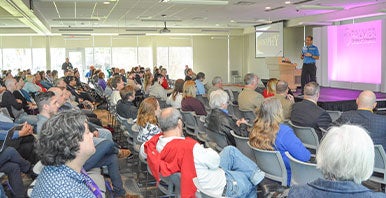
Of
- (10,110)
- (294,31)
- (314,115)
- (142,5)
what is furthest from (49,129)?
(294,31)

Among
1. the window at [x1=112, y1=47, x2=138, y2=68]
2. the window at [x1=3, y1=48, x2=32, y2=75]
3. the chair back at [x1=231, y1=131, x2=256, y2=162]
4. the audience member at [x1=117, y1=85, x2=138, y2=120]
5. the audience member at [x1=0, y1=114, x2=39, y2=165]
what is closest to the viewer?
the chair back at [x1=231, y1=131, x2=256, y2=162]

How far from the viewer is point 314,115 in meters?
4.88

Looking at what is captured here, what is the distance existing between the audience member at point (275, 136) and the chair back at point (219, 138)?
866mm

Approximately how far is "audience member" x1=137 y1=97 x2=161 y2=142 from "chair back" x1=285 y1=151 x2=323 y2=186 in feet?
5.51

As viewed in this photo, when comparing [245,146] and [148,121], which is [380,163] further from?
[148,121]

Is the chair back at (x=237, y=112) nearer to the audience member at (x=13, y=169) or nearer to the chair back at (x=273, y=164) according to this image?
the chair back at (x=273, y=164)

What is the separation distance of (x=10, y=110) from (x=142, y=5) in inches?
252

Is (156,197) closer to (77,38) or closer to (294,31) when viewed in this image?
(294,31)

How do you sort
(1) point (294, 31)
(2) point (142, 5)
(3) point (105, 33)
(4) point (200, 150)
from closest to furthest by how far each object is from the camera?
(4) point (200, 150), (2) point (142, 5), (1) point (294, 31), (3) point (105, 33)

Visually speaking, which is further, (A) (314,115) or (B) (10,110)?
(B) (10,110)

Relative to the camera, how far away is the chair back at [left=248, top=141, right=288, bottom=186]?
3295 millimetres

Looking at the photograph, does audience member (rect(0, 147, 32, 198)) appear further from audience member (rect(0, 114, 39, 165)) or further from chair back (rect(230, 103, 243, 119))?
chair back (rect(230, 103, 243, 119))

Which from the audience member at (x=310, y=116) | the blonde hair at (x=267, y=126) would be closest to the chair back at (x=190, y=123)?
the audience member at (x=310, y=116)

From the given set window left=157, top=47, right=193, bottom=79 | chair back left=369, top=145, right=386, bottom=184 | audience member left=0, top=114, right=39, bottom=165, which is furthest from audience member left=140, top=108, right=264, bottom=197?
window left=157, top=47, right=193, bottom=79
